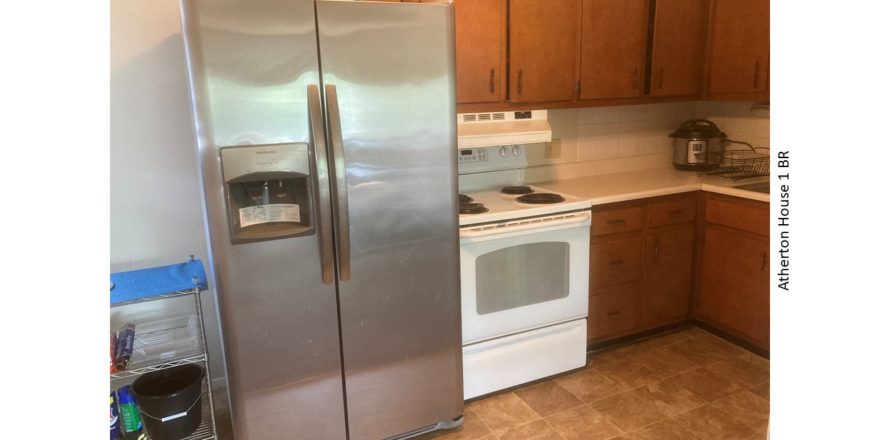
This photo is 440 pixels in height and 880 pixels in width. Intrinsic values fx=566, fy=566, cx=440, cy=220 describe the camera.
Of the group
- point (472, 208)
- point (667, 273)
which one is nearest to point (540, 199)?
point (472, 208)

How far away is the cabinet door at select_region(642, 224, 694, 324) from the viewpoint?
2.97m

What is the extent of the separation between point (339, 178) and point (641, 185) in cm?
180

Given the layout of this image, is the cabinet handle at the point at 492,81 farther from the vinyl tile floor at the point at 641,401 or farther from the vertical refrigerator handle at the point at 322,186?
the vinyl tile floor at the point at 641,401

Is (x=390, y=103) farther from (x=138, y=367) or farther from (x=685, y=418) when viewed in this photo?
(x=685, y=418)

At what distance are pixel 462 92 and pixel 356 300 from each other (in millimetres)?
1131

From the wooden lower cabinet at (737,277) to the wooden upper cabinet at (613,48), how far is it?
78 centimetres

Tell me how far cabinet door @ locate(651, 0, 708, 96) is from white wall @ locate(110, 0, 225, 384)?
2.40m

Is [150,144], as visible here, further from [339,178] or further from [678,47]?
[678,47]

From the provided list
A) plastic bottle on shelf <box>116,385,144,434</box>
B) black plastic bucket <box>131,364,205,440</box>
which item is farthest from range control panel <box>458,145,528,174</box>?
plastic bottle on shelf <box>116,385,144,434</box>

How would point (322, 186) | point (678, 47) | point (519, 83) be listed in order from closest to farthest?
point (322, 186) < point (519, 83) < point (678, 47)

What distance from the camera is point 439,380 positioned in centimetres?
226

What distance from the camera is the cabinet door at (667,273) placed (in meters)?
2.97

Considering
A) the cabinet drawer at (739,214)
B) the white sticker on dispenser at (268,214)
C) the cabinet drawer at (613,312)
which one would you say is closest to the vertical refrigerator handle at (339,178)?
the white sticker on dispenser at (268,214)

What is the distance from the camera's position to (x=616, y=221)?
9.21 feet
